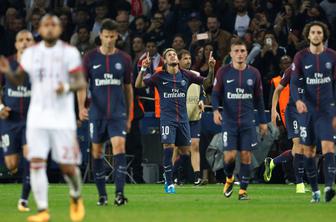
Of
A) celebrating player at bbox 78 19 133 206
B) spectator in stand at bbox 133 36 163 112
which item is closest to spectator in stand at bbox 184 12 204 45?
spectator in stand at bbox 133 36 163 112

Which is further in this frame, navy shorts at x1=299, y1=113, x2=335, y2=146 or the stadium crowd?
the stadium crowd

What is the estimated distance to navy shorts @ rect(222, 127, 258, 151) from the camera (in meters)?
20.3

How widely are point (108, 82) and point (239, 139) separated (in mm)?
2991

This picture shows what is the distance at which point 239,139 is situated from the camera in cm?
2041

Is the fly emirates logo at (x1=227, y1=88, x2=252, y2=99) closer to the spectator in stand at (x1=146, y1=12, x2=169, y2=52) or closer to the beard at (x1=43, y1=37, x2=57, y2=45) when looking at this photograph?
the beard at (x1=43, y1=37, x2=57, y2=45)

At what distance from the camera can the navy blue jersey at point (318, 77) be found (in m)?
19.2

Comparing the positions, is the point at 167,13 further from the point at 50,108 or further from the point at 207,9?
the point at 50,108

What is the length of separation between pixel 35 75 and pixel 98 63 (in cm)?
354

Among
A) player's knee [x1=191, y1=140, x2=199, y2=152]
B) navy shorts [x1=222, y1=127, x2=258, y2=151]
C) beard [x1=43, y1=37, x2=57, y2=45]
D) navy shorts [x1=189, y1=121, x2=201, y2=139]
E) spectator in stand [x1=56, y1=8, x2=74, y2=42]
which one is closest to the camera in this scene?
beard [x1=43, y1=37, x2=57, y2=45]

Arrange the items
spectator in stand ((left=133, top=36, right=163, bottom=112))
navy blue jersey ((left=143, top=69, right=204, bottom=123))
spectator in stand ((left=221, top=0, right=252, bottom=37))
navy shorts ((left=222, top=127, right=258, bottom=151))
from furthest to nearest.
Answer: spectator in stand ((left=221, top=0, right=252, bottom=37)), spectator in stand ((left=133, top=36, right=163, bottom=112)), navy blue jersey ((left=143, top=69, right=204, bottom=123)), navy shorts ((left=222, top=127, right=258, bottom=151))

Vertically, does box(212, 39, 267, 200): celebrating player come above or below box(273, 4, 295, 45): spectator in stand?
below

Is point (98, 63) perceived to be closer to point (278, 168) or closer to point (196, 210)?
point (196, 210)

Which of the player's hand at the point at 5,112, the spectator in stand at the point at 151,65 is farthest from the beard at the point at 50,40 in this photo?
the spectator in stand at the point at 151,65

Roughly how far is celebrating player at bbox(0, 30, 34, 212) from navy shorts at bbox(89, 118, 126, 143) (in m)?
1.11
